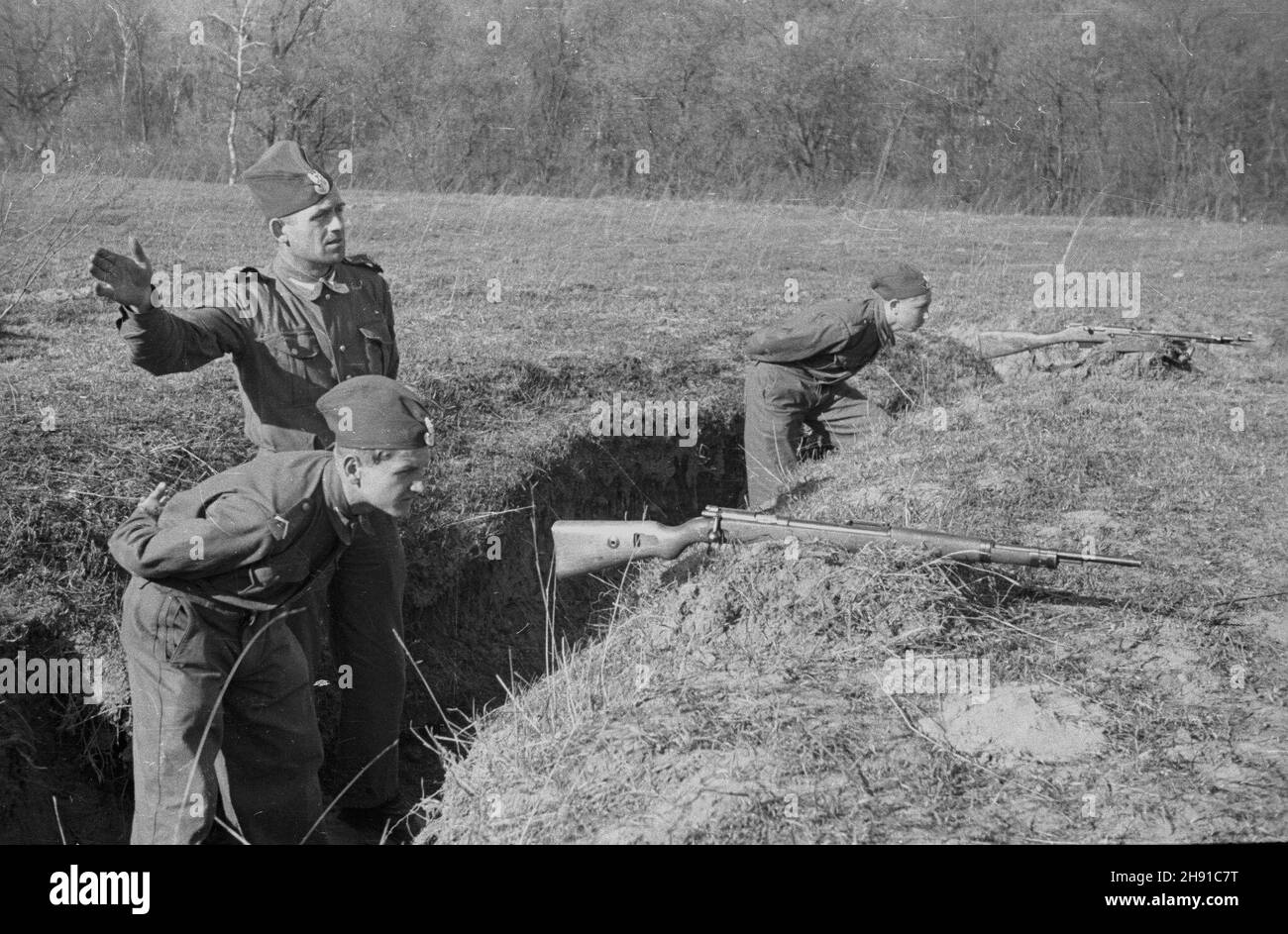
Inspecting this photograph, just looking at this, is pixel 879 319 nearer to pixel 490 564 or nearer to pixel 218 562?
pixel 490 564

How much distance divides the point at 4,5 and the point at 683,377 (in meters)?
13.0

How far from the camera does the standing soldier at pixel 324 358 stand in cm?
527

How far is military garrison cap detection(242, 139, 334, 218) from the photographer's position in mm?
5305

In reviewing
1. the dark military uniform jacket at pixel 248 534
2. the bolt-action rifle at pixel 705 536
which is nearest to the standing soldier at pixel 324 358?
the dark military uniform jacket at pixel 248 534

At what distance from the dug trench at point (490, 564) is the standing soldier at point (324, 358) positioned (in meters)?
0.26

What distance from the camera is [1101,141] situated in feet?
67.9

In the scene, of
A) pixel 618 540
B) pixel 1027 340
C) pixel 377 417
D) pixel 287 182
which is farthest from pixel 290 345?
pixel 1027 340

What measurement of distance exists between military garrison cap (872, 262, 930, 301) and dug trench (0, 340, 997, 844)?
3.94 ft

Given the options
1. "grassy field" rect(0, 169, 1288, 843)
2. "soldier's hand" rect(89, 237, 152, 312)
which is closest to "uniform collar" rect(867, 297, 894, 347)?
"grassy field" rect(0, 169, 1288, 843)

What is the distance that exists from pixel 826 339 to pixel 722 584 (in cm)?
278

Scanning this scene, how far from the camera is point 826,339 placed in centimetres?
830

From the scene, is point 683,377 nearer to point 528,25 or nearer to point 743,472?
point 743,472

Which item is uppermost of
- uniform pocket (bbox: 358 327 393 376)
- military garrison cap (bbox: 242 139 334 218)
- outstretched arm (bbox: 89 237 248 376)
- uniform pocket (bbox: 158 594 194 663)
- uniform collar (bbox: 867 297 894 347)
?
military garrison cap (bbox: 242 139 334 218)

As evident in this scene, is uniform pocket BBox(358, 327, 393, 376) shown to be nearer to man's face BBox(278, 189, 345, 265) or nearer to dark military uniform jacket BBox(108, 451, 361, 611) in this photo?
man's face BBox(278, 189, 345, 265)
